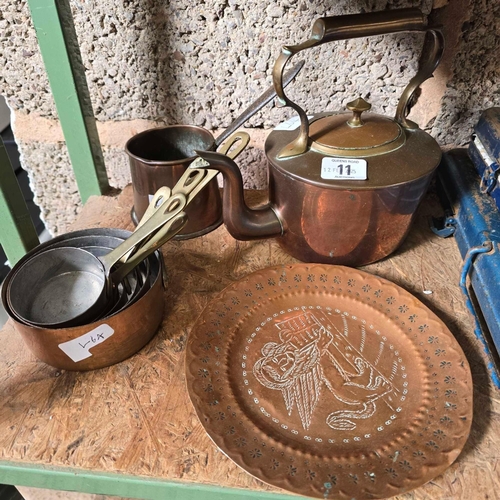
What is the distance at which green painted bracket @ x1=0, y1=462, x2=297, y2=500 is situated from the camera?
1.48 feet

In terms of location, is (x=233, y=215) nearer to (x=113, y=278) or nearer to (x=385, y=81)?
(x=113, y=278)

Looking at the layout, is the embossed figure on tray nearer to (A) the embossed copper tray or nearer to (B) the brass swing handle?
(A) the embossed copper tray

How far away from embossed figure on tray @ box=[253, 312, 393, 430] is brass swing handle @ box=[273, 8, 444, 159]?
25 cm

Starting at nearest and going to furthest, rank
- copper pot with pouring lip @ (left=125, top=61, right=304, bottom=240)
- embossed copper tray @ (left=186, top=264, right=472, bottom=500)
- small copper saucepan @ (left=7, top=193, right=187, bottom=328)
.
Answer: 1. embossed copper tray @ (left=186, top=264, right=472, bottom=500)
2. small copper saucepan @ (left=7, top=193, right=187, bottom=328)
3. copper pot with pouring lip @ (left=125, top=61, right=304, bottom=240)

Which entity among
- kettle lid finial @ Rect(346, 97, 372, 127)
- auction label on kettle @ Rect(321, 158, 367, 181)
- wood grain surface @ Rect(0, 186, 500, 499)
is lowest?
wood grain surface @ Rect(0, 186, 500, 499)

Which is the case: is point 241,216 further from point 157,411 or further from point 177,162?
point 157,411

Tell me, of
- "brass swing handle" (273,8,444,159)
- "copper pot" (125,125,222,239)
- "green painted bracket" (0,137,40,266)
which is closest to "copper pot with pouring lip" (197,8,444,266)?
"brass swing handle" (273,8,444,159)

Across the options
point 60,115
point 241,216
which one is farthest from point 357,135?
point 60,115

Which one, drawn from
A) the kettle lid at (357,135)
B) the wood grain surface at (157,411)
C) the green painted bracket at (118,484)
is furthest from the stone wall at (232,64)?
the green painted bracket at (118,484)

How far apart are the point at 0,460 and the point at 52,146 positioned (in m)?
0.65

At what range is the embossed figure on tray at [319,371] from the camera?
51cm

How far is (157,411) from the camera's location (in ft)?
1.67

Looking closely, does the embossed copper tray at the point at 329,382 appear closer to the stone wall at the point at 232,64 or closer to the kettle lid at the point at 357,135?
the kettle lid at the point at 357,135

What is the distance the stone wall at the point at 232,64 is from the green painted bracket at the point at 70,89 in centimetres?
5
